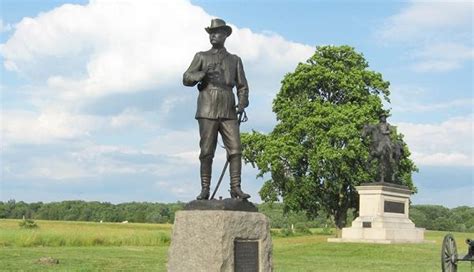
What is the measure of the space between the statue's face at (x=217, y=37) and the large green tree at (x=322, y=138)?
88.2 ft

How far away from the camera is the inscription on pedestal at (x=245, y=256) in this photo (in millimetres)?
10805

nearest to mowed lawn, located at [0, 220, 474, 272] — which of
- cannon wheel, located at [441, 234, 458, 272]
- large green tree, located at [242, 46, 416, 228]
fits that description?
cannon wheel, located at [441, 234, 458, 272]

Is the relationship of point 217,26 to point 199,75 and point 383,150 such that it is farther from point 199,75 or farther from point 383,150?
point 383,150

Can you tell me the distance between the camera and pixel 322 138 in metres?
39.1

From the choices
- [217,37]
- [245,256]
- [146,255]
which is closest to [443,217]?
[146,255]

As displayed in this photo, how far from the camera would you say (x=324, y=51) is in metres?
42.6

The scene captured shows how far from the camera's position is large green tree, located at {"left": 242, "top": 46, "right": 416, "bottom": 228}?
128ft

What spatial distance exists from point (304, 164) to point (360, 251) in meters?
14.2

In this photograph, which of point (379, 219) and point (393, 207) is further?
point (393, 207)

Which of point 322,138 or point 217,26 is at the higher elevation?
point 322,138

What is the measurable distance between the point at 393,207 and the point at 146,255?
38.7 feet

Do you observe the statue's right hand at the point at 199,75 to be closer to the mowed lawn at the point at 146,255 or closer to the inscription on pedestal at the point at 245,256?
the inscription on pedestal at the point at 245,256

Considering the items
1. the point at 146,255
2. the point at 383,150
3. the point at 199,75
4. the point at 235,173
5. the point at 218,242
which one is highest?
the point at 383,150

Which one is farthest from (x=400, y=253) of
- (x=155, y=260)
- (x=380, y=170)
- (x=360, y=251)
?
(x=155, y=260)
